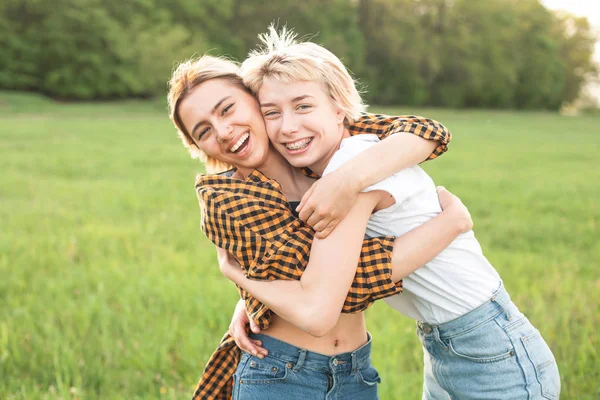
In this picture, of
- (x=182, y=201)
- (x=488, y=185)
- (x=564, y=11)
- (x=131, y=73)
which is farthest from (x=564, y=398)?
(x=564, y=11)

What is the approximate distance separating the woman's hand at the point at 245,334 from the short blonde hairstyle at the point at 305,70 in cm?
83

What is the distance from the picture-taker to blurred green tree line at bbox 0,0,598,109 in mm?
42844

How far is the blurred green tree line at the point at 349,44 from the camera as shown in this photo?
1687 inches

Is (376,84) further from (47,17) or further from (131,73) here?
(47,17)

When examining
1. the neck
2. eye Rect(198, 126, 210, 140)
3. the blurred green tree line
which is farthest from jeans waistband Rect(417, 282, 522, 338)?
the blurred green tree line

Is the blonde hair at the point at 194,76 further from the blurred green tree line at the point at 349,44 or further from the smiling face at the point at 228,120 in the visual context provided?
the blurred green tree line at the point at 349,44

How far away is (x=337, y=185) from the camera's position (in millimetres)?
1857

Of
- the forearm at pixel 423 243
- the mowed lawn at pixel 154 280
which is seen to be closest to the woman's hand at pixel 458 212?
the forearm at pixel 423 243

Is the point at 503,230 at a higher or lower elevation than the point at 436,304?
lower

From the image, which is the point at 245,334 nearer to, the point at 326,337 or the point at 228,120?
the point at 326,337

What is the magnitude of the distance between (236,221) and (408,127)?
68cm

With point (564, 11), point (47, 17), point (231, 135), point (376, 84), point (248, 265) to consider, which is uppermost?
point (564, 11)

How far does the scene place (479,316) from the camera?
6.43 feet

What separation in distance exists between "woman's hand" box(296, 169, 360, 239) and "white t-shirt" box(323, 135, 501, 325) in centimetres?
11
